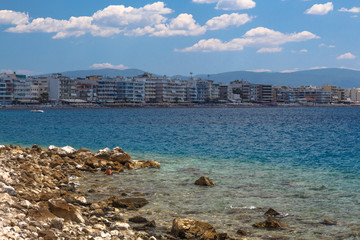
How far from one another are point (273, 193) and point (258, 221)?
4.28 m

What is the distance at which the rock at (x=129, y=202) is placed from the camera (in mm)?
13953

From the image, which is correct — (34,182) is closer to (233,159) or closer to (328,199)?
(328,199)

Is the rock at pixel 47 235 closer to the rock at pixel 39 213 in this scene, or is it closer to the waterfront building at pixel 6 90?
the rock at pixel 39 213

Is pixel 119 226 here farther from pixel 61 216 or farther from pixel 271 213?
pixel 271 213

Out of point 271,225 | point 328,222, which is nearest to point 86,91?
point 328,222

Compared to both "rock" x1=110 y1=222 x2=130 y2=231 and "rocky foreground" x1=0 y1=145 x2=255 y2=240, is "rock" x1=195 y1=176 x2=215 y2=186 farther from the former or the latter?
"rock" x1=110 y1=222 x2=130 y2=231

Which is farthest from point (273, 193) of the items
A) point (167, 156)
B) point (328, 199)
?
point (167, 156)

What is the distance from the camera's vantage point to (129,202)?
14.3m

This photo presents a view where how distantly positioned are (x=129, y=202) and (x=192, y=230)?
13.3 ft

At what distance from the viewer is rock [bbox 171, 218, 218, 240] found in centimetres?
1061

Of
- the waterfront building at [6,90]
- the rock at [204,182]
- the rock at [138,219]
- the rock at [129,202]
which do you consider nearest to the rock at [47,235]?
the rock at [138,219]

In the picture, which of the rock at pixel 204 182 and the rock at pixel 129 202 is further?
the rock at pixel 204 182

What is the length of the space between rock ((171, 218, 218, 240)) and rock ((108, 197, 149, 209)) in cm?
316

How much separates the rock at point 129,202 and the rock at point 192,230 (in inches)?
124
